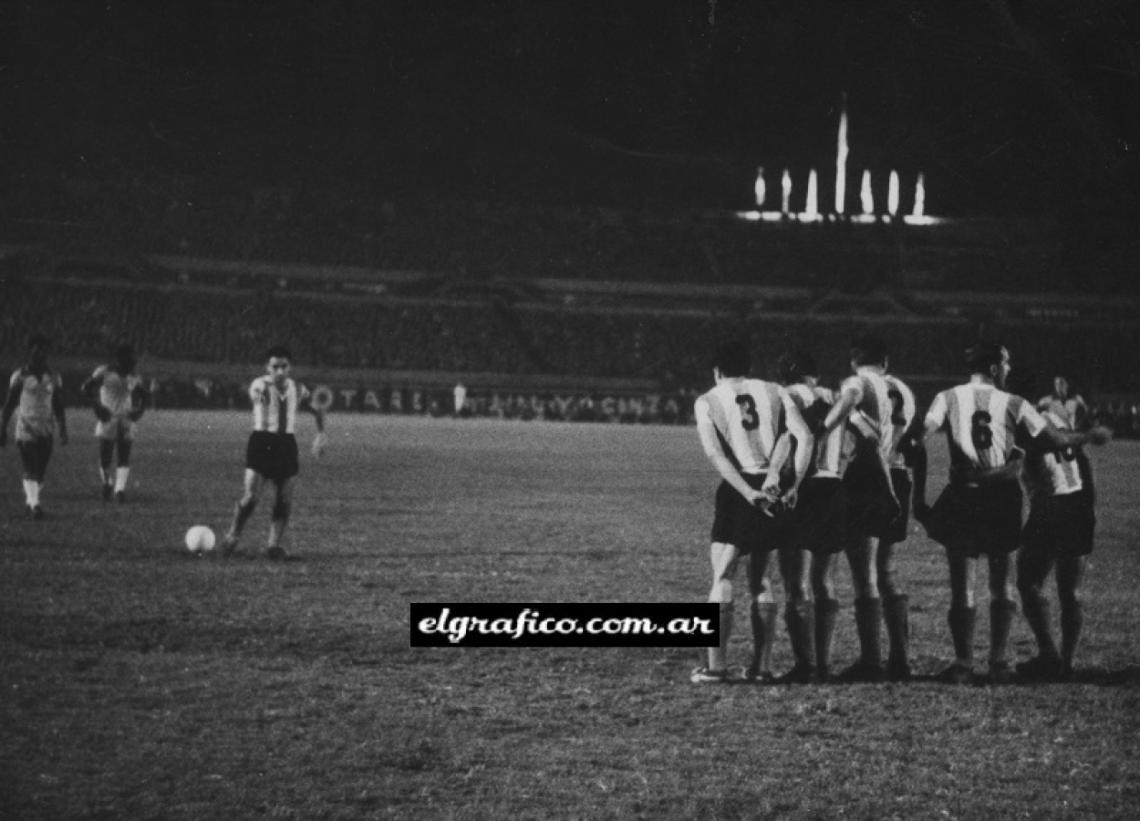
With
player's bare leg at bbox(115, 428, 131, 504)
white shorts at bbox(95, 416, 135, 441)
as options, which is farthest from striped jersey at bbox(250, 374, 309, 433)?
player's bare leg at bbox(115, 428, 131, 504)

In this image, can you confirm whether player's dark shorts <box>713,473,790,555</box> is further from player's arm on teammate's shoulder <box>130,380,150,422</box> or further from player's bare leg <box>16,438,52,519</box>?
player's arm on teammate's shoulder <box>130,380,150,422</box>

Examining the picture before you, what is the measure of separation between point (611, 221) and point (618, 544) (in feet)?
193

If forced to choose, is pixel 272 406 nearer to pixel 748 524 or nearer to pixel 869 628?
pixel 748 524

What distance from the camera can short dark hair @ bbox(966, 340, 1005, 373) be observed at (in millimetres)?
8773

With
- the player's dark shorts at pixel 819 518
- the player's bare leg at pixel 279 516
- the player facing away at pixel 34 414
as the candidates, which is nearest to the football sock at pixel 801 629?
the player's dark shorts at pixel 819 518

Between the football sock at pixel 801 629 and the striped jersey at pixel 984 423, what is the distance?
1522mm

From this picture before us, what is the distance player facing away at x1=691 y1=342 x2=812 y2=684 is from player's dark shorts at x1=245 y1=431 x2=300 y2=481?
6.32 meters

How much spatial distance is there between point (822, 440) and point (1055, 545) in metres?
1.95

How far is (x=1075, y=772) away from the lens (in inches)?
258

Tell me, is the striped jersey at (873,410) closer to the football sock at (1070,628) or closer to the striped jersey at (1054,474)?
the striped jersey at (1054,474)

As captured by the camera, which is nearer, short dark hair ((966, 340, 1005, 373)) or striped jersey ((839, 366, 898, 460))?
striped jersey ((839, 366, 898, 460))

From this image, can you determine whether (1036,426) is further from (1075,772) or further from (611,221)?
(611,221)

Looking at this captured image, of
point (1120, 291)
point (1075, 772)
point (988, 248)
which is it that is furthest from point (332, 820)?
point (988, 248)

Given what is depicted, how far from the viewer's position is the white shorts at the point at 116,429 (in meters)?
18.6
